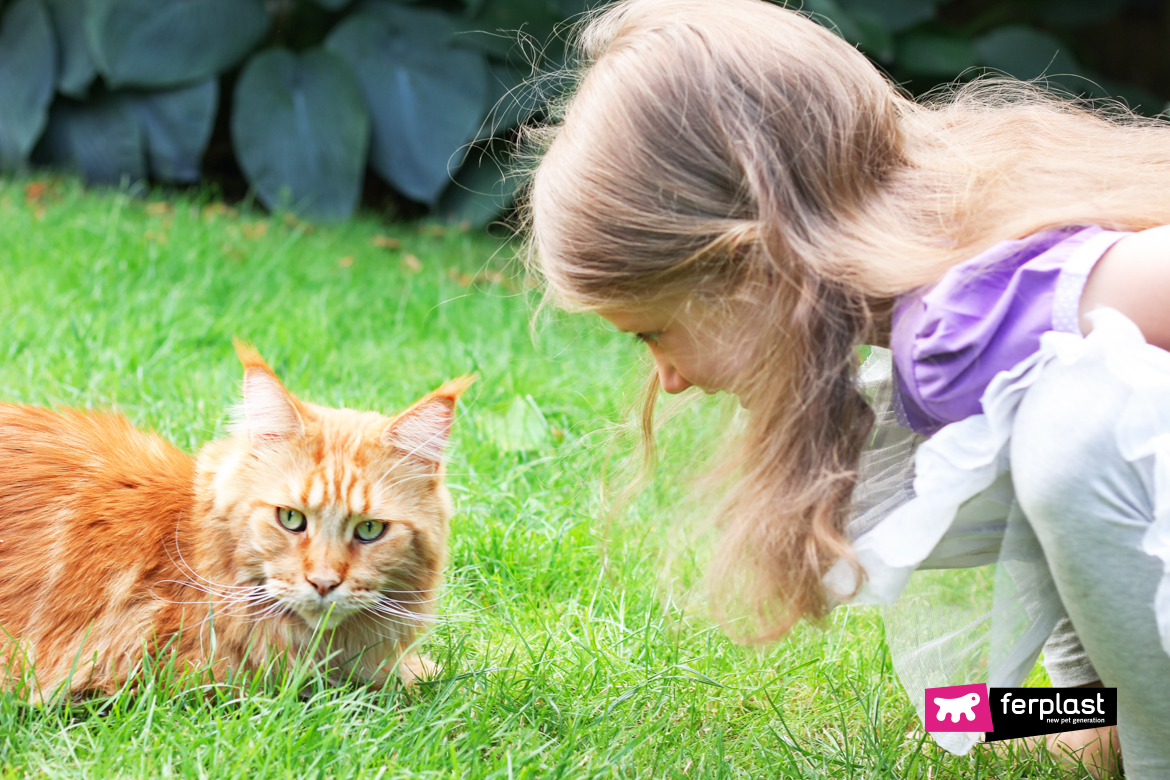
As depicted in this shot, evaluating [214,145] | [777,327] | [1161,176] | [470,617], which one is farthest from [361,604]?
[214,145]

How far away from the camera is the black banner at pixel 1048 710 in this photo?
1.42 m

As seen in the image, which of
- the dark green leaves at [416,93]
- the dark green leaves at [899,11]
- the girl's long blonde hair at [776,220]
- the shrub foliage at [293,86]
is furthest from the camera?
the dark green leaves at [899,11]

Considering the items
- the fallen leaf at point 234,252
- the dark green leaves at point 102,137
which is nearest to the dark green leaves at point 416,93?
the dark green leaves at point 102,137

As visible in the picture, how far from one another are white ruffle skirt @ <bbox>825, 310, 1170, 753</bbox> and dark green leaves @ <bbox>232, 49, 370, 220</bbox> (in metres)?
3.38

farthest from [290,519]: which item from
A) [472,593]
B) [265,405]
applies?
[472,593]

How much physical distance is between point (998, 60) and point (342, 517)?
14.9ft

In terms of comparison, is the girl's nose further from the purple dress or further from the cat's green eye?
the cat's green eye

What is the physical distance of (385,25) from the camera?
4730 mm

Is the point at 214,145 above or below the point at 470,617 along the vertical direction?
below

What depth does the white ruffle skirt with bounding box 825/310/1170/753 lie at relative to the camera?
1.11 meters

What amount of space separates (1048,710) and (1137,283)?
650 millimetres

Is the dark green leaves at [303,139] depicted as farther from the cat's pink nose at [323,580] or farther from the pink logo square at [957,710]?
the pink logo square at [957,710]

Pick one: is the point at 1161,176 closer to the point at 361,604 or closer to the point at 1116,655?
the point at 1116,655

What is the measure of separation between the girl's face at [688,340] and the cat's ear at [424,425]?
10.6 inches
